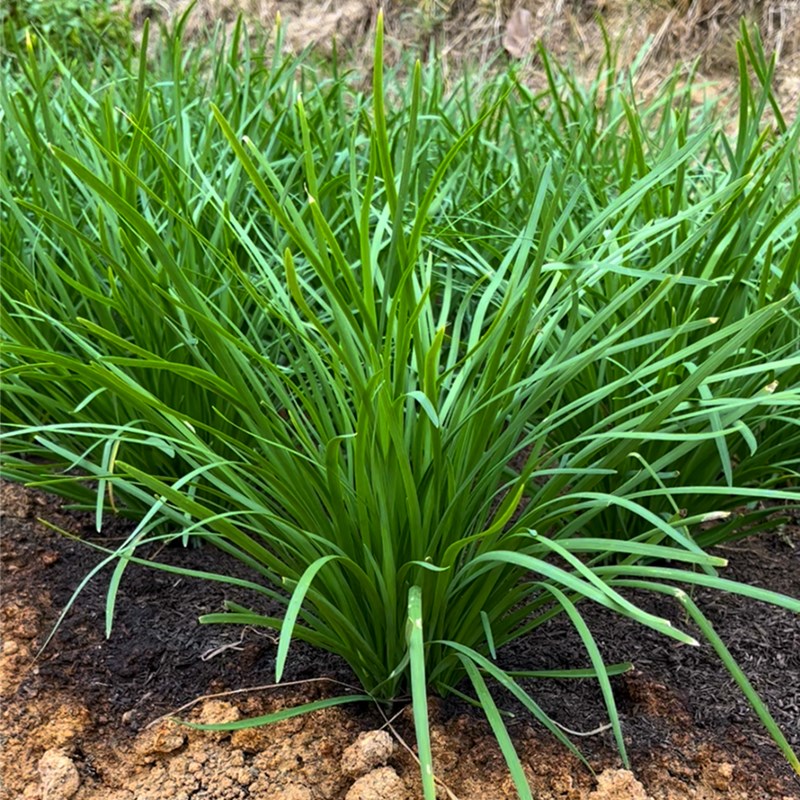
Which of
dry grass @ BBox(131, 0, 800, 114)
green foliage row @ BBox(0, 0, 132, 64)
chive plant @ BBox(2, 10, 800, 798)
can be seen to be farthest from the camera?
green foliage row @ BBox(0, 0, 132, 64)

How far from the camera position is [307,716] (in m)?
0.99

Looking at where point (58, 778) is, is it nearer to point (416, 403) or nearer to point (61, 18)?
point (416, 403)

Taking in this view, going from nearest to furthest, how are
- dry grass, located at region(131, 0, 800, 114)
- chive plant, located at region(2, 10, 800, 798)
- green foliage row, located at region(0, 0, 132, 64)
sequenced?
1. chive plant, located at region(2, 10, 800, 798)
2. dry grass, located at region(131, 0, 800, 114)
3. green foliage row, located at region(0, 0, 132, 64)

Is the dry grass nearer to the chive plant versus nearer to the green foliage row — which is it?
the green foliage row

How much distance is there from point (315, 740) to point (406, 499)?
305mm

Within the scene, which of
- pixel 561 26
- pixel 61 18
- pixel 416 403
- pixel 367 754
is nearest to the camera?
pixel 367 754

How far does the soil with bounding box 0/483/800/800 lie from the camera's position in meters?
0.91

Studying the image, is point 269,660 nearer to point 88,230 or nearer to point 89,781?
point 89,781

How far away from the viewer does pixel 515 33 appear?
4.07 meters

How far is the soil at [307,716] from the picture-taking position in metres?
0.91

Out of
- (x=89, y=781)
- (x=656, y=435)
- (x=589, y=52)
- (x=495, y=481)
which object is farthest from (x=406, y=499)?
(x=589, y=52)

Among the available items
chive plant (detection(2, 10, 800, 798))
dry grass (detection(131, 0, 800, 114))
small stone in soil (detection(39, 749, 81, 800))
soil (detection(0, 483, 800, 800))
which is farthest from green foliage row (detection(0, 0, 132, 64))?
small stone in soil (detection(39, 749, 81, 800))

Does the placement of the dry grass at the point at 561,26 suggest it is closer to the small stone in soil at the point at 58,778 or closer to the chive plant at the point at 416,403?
the chive plant at the point at 416,403

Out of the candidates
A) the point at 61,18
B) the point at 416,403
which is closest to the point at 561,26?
the point at 61,18
